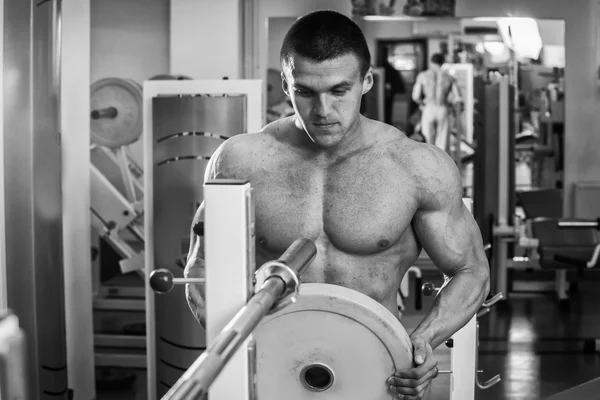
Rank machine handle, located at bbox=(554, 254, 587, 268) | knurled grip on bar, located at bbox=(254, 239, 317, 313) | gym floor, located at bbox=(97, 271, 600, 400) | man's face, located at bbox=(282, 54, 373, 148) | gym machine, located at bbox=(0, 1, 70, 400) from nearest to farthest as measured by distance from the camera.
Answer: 1. knurled grip on bar, located at bbox=(254, 239, 317, 313)
2. man's face, located at bbox=(282, 54, 373, 148)
3. gym machine, located at bbox=(0, 1, 70, 400)
4. gym floor, located at bbox=(97, 271, 600, 400)
5. machine handle, located at bbox=(554, 254, 587, 268)

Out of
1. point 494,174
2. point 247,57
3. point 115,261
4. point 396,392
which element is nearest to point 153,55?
point 247,57

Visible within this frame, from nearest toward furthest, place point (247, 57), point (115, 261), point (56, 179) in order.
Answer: point (56, 179)
point (247, 57)
point (115, 261)

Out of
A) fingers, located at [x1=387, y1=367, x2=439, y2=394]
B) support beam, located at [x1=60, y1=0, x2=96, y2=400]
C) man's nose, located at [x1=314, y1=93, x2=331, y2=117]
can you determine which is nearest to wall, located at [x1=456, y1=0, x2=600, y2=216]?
support beam, located at [x1=60, y1=0, x2=96, y2=400]

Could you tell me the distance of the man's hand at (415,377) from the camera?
142 centimetres

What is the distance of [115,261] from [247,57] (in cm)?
207

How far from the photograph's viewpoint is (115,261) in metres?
7.34

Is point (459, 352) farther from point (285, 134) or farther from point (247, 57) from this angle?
point (247, 57)

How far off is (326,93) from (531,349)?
4.21 m

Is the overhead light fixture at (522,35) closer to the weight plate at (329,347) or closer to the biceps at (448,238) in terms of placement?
the biceps at (448,238)

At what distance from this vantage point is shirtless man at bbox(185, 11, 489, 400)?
1.83m

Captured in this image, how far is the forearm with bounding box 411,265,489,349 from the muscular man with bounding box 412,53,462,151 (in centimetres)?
544

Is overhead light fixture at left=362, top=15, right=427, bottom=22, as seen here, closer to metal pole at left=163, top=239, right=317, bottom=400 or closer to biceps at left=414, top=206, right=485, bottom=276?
biceps at left=414, top=206, right=485, bottom=276

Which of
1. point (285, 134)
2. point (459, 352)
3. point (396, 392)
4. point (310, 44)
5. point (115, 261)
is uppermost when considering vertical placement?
point (310, 44)

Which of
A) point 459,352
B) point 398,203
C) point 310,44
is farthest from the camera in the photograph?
point 459,352
